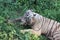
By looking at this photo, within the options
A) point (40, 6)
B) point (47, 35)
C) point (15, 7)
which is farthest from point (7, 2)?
point (47, 35)

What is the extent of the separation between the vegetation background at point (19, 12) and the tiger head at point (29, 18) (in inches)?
7.7

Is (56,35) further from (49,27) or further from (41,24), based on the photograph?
(41,24)

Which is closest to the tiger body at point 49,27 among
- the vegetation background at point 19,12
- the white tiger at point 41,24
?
the white tiger at point 41,24

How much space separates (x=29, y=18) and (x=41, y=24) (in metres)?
0.39

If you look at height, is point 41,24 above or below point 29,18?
below

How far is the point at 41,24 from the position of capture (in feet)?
28.5

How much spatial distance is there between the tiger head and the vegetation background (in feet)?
0.64

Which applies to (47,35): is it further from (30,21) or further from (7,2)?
(7,2)

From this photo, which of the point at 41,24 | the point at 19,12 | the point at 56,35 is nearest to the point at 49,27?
the point at 41,24

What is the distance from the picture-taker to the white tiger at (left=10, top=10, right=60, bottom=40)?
28.2 ft

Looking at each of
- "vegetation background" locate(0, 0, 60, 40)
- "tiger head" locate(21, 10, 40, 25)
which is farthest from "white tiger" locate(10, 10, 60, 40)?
"vegetation background" locate(0, 0, 60, 40)

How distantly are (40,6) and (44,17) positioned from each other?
114 cm

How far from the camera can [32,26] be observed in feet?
28.4

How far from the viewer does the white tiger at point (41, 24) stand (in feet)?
28.2
